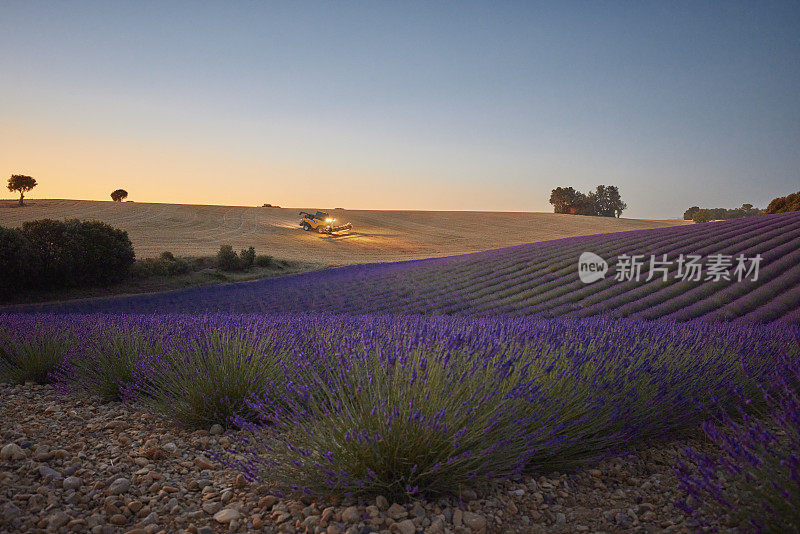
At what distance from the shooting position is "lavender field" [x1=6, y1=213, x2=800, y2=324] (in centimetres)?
729

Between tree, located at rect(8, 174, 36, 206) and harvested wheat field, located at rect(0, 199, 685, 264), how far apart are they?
65.9 inches

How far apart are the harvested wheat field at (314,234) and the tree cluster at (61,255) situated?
20.8 ft

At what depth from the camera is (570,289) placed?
9.23 m

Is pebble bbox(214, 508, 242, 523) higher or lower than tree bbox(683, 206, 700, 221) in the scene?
lower

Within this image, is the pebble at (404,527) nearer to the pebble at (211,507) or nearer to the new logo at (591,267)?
the pebble at (211,507)

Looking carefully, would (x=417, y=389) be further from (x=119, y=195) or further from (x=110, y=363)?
(x=119, y=195)

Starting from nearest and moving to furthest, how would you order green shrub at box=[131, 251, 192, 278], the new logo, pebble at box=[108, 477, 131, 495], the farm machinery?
pebble at box=[108, 477, 131, 495] → the new logo → green shrub at box=[131, 251, 192, 278] → the farm machinery

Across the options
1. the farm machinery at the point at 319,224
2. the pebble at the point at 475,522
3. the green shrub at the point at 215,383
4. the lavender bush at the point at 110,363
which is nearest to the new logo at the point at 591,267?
the green shrub at the point at 215,383

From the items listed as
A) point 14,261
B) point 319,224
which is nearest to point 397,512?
point 14,261

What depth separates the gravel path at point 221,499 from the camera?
1964mm

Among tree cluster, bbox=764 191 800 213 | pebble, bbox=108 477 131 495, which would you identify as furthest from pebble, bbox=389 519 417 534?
tree cluster, bbox=764 191 800 213

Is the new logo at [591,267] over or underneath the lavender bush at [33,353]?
over

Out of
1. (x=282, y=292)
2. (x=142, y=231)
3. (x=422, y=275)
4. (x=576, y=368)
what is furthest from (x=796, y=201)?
(x=142, y=231)

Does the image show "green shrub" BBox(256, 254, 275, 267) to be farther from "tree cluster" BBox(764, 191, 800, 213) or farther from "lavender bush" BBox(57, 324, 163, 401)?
"tree cluster" BBox(764, 191, 800, 213)
